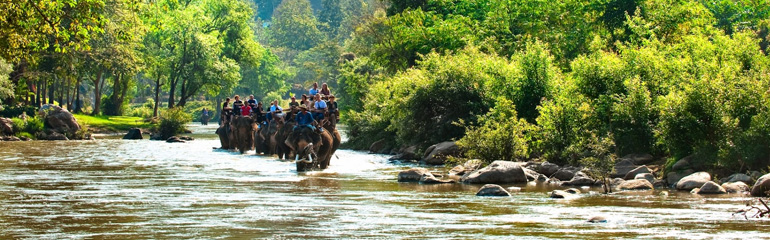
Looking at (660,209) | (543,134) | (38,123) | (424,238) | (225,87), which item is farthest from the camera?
(225,87)

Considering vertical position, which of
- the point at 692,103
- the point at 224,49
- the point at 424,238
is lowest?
the point at 424,238

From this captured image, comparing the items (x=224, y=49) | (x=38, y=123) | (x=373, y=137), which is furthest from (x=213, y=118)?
(x=373, y=137)

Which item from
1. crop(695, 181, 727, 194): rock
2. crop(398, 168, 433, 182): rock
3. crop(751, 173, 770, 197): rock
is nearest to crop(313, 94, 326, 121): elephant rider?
crop(398, 168, 433, 182): rock

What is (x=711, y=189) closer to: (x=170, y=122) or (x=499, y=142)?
(x=499, y=142)

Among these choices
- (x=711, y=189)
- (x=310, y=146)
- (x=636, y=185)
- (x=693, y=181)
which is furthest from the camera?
(x=310, y=146)

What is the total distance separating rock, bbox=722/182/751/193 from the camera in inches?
823

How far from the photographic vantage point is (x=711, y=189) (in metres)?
20.7

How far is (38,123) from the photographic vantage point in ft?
192

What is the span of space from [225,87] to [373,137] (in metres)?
43.4

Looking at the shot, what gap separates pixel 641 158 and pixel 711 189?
625 cm

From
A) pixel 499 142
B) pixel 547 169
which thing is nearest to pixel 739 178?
pixel 547 169

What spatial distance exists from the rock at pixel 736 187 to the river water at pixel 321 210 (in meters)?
1.04

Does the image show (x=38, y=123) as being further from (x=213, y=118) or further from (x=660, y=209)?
(x=213, y=118)

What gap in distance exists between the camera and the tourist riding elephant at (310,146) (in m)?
29.3
